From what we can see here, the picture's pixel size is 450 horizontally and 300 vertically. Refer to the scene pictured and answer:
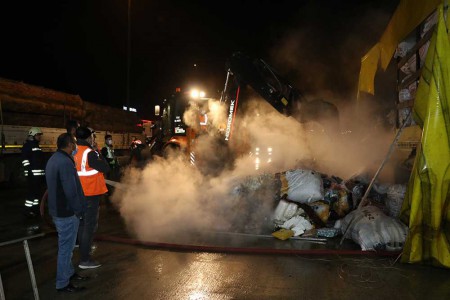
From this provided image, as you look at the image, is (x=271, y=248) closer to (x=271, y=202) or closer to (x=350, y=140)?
(x=271, y=202)

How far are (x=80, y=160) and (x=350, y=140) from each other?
6.97 meters

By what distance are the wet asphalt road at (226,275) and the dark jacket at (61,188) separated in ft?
2.82

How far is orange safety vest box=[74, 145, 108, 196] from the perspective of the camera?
14.3 feet

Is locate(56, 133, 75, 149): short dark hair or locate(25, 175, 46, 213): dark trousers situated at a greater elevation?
locate(56, 133, 75, 149): short dark hair

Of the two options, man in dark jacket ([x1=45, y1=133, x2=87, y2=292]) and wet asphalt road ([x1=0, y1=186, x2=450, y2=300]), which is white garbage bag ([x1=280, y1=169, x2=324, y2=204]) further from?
man in dark jacket ([x1=45, y1=133, x2=87, y2=292])

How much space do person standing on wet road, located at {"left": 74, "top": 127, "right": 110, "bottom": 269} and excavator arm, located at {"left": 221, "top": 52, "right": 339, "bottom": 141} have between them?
3.71 meters

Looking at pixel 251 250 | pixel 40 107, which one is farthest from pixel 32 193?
pixel 40 107

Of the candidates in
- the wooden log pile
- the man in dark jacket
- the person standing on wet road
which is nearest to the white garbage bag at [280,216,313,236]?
the person standing on wet road

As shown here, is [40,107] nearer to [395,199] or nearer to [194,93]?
[194,93]

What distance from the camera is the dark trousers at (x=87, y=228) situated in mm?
4316

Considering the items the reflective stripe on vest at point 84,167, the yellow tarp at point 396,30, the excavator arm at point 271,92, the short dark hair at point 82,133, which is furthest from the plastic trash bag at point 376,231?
the short dark hair at point 82,133

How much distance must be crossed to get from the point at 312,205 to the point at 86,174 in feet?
12.0

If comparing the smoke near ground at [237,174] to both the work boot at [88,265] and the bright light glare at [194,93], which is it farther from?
the bright light glare at [194,93]

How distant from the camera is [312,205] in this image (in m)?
6.02
